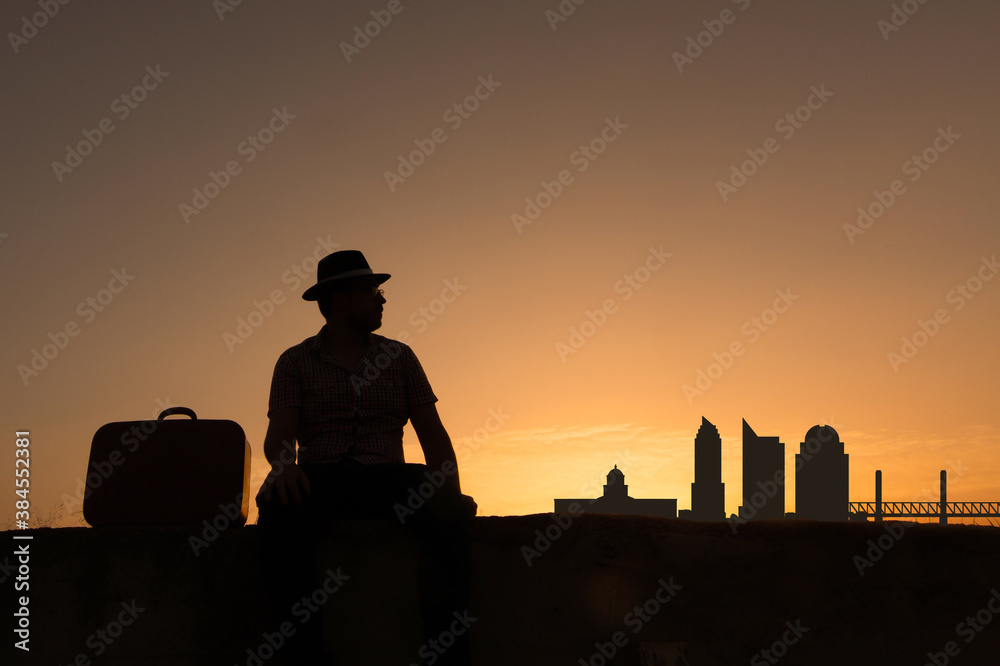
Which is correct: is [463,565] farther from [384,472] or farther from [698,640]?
[698,640]

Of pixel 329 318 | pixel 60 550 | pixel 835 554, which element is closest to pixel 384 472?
pixel 329 318

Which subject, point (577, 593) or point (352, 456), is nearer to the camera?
point (352, 456)

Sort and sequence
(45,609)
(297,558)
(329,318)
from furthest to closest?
(329,318)
(45,609)
(297,558)

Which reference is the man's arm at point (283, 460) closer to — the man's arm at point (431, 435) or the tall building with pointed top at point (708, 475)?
the man's arm at point (431, 435)

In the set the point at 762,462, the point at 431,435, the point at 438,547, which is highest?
the point at 762,462

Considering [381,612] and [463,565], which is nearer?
[463,565]

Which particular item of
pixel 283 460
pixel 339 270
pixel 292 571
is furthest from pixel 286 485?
pixel 339 270

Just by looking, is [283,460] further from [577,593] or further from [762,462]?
[762,462]

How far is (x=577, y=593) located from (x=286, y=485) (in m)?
1.30

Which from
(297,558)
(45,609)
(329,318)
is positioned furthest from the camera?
(329,318)

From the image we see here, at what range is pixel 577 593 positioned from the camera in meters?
3.44

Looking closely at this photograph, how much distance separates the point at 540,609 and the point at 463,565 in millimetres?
568

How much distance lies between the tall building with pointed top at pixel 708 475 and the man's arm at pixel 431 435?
114888 mm

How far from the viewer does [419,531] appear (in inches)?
123
